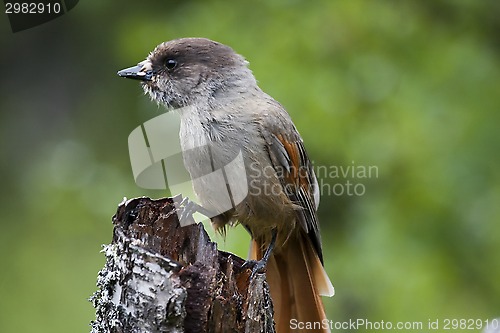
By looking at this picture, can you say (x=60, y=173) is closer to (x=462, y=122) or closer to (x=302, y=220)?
(x=302, y=220)

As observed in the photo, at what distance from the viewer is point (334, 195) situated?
250 inches

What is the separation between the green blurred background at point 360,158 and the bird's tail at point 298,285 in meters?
0.34

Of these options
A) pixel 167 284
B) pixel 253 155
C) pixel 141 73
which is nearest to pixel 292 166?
pixel 253 155

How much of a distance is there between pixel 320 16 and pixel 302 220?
212 cm

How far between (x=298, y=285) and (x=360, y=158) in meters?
1.37

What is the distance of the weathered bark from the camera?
311 centimetres

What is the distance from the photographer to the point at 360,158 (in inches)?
232

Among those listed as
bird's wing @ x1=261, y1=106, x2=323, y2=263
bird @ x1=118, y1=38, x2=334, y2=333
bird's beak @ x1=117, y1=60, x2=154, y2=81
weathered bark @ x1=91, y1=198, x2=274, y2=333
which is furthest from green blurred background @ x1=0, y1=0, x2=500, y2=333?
weathered bark @ x1=91, y1=198, x2=274, y2=333

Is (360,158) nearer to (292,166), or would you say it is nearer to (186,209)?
(292,166)

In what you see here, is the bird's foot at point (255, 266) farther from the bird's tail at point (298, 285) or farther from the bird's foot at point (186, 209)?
the bird's tail at point (298, 285)

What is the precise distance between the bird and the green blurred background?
0.45 m

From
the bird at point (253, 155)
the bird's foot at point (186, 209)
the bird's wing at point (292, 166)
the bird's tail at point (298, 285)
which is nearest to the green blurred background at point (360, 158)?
the bird's tail at point (298, 285)

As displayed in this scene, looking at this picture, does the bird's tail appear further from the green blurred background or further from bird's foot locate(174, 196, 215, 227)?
bird's foot locate(174, 196, 215, 227)

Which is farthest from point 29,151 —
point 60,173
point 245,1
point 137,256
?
point 137,256
